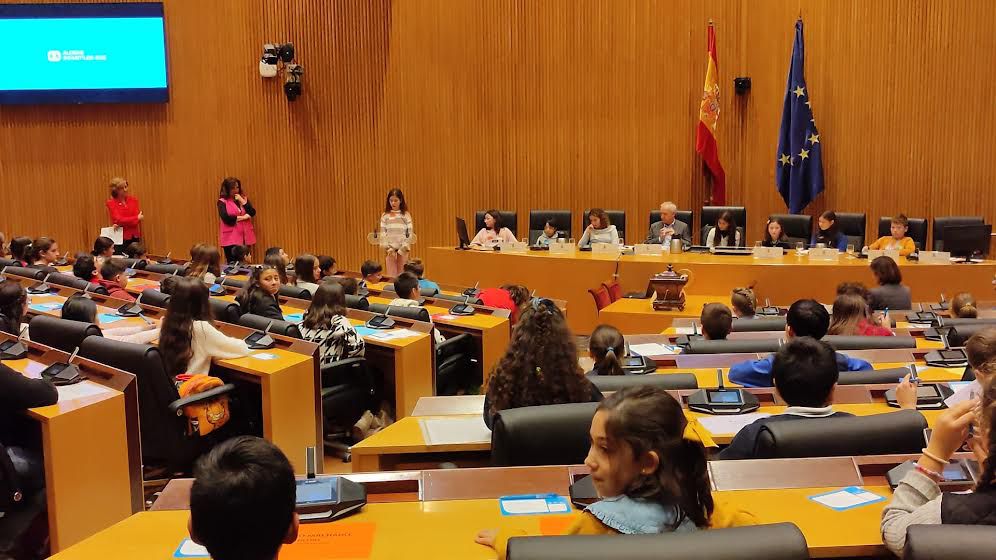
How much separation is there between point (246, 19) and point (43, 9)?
260cm

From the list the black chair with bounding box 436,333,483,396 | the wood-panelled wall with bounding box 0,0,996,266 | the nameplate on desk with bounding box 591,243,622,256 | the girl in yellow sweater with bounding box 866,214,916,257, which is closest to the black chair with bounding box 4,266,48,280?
the black chair with bounding box 436,333,483,396

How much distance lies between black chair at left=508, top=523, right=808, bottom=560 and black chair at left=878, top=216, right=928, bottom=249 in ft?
26.4

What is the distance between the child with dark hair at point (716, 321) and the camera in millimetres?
4609

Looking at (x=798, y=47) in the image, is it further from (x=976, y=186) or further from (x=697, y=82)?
(x=976, y=186)

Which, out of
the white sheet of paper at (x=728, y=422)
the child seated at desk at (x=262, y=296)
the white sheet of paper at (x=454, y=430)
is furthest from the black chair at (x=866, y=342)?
the child seated at desk at (x=262, y=296)

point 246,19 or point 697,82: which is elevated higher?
point 246,19

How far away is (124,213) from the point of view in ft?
36.3

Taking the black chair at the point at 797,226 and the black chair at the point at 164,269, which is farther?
the black chair at the point at 797,226

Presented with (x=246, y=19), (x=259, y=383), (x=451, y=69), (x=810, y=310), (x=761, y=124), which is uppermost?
(x=246, y=19)

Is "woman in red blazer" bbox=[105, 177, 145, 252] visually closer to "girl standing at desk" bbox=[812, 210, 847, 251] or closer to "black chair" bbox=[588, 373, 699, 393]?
"girl standing at desk" bbox=[812, 210, 847, 251]

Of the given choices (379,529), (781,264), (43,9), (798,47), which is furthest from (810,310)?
(43,9)

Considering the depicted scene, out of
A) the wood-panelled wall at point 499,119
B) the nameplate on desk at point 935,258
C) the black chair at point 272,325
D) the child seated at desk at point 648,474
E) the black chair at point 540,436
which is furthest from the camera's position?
the wood-panelled wall at point 499,119

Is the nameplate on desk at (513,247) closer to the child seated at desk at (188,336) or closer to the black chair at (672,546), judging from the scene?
the child seated at desk at (188,336)

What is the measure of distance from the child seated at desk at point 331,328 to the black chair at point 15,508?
1.70m
